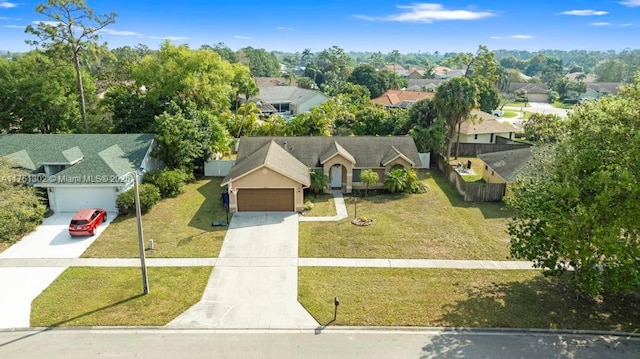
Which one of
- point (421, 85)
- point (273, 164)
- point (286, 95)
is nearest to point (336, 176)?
point (273, 164)

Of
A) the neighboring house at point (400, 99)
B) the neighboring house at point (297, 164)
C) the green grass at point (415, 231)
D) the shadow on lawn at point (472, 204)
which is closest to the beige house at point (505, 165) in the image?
the shadow on lawn at point (472, 204)

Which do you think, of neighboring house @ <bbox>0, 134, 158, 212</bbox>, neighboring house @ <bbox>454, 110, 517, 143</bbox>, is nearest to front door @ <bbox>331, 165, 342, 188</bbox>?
neighboring house @ <bbox>0, 134, 158, 212</bbox>

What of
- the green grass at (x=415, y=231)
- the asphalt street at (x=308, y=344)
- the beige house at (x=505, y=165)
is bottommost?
the asphalt street at (x=308, y=344)

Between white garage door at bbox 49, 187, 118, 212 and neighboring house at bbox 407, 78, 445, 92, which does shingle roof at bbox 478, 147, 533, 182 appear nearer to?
white garage door at bbox 49, 187, 118, 212

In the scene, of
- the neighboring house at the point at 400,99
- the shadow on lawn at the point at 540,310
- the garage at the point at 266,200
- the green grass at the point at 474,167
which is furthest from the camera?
the neighboring house at the point at 400,99

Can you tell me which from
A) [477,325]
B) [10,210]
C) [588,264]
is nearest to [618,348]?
[588,264]

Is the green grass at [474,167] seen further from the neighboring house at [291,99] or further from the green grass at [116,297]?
the neighboring house at [291,99]
